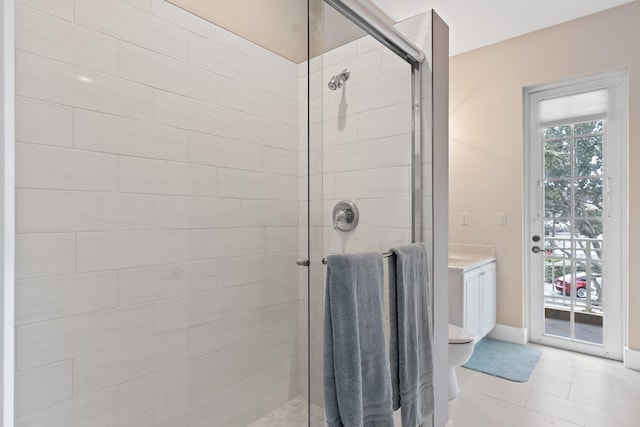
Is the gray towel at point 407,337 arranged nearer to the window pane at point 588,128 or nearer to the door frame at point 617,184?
the door frame at point 617,184

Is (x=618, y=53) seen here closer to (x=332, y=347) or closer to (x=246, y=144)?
(x=246, y=144)

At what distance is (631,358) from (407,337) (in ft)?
7.63

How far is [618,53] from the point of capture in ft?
8.38

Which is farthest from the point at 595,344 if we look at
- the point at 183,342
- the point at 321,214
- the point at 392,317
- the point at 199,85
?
the point at 199,85

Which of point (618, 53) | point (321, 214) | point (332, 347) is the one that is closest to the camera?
point (332, 347)

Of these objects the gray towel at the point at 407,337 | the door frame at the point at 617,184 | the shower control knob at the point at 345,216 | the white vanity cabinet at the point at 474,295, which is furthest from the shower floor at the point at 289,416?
the door frame at the point at 617,184

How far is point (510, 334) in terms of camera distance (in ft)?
9.93

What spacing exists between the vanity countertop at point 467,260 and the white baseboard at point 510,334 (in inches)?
24.3

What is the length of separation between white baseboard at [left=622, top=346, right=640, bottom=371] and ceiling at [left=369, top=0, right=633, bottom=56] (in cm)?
251

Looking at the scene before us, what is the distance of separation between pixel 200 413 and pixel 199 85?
132 centimetres

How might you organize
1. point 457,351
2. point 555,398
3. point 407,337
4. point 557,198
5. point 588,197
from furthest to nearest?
point 557,198 < point 588,197 < point 555,398 < point 457,351 < point 407,337

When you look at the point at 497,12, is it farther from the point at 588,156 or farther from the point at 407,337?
the point at 407,337

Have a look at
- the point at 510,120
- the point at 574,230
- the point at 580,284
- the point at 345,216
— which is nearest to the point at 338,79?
the point at 345,216

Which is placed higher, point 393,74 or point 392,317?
point 393,74
